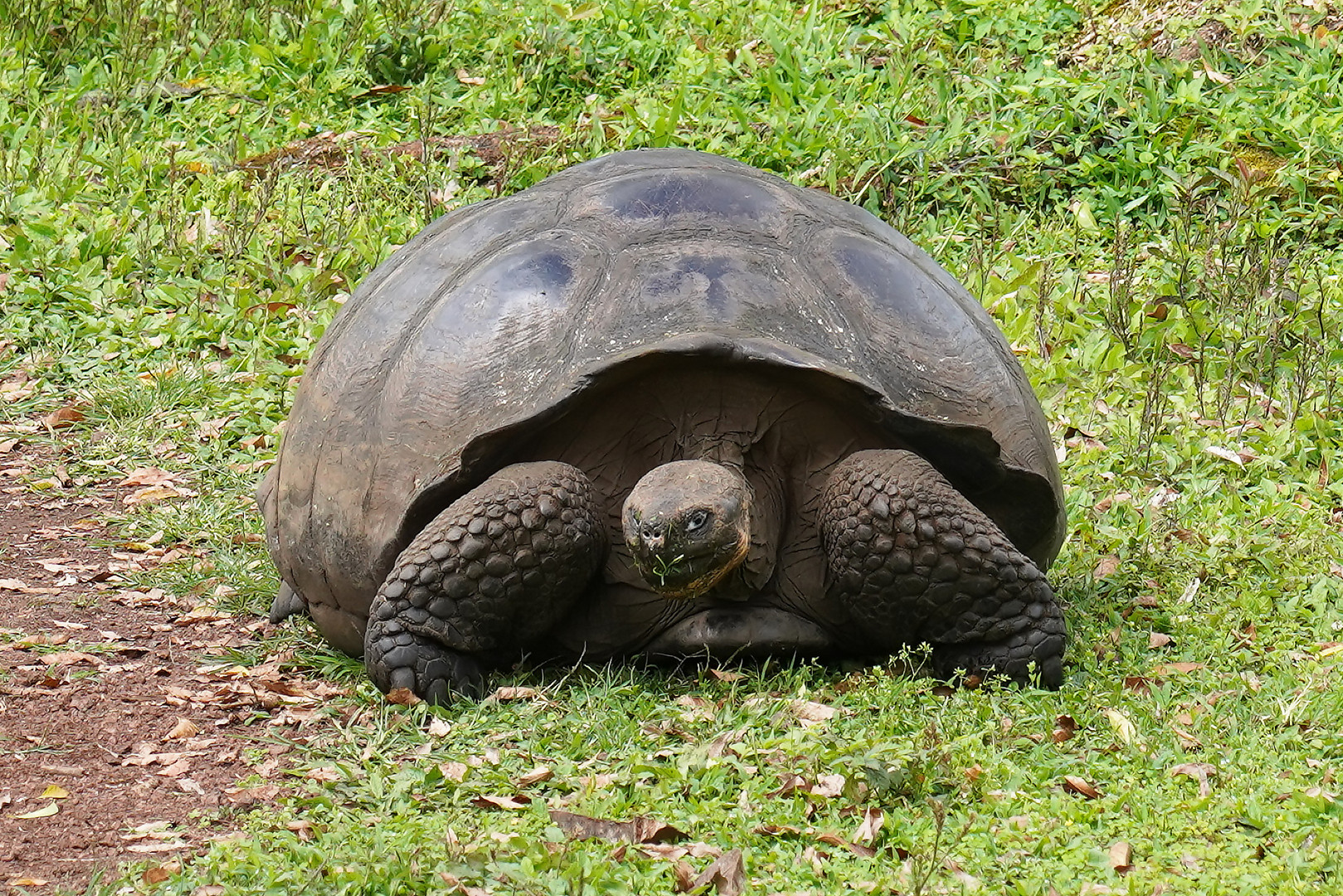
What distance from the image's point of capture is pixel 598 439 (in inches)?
161

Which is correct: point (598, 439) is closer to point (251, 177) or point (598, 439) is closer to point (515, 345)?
point (515, 345)

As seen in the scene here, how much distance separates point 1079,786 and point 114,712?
7.56 ft

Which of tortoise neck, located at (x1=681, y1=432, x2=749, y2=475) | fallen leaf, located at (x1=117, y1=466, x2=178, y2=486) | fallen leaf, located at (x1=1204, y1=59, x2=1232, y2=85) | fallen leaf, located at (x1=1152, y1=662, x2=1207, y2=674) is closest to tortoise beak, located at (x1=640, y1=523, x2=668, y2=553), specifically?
tortoise neck, located at (x1=681, y1=432, x2=749, y2=475)

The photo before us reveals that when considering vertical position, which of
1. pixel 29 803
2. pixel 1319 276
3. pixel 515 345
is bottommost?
pixel 29 803

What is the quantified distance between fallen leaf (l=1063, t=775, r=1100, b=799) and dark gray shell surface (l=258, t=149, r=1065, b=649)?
95cm

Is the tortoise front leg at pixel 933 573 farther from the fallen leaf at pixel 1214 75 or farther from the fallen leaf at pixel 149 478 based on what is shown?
the fallen leaf at pixel 1214 75

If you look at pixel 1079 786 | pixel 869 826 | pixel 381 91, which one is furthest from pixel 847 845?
pixel 381 91

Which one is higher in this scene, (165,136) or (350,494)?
(165,136)

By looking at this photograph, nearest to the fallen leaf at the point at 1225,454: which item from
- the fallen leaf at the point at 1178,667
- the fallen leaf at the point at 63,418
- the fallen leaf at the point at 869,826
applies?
the fallen leaf at the point at 1178,667

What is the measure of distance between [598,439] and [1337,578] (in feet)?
7.30

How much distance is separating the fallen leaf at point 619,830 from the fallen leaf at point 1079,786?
832 millimetres

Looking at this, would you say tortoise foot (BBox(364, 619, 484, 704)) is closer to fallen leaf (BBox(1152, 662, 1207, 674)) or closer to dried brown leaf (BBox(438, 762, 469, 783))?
dried brown leaf (BBox(438, 762, 469, 783))

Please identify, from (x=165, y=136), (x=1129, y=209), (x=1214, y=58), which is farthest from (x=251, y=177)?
(x=1214, y=58)

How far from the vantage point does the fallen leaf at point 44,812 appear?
3318mm
